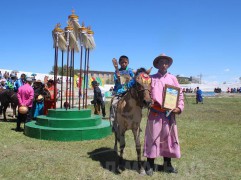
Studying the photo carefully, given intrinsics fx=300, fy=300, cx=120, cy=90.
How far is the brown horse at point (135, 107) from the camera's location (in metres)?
5.50

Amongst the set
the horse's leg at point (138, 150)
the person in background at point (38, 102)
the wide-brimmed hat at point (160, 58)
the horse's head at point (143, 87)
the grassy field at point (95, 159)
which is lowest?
the grassy field at point (95, 159)

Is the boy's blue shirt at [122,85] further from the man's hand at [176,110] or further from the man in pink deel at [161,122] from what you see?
the man's hand at [176,110]

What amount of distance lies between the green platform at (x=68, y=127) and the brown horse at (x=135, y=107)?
2857 mm

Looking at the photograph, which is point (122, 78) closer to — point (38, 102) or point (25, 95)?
point (25, 95)

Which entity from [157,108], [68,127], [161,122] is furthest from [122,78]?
[68,127]

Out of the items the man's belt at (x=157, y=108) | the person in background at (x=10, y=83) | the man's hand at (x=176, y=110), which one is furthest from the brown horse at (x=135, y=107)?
the person in background at (x=10, y=83)

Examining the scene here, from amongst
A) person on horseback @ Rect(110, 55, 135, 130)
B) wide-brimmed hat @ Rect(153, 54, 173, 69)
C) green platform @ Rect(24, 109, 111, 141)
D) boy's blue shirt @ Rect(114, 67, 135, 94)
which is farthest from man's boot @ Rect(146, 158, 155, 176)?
green platform @ Rect(24, 109, 111, 141)

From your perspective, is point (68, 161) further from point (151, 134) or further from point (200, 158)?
point (200, 158)

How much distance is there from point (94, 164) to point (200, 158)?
2.69 m

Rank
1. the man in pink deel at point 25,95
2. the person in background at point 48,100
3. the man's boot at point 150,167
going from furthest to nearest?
1. the person in background at point 48,100
2. the man in pink deel at point 25,95
3. the man's boot at point 150,167

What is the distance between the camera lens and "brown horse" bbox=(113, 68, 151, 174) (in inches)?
217

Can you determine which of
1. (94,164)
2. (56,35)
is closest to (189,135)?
(94,164)

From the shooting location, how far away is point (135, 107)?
594 centimetres

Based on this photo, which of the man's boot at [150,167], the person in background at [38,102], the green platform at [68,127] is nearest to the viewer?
the man's boot at [150,167]
